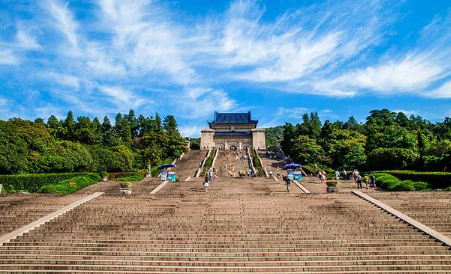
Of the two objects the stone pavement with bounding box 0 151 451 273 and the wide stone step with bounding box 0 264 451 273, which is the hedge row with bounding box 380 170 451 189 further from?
the wide stone step with bounding box 0 264 451 273

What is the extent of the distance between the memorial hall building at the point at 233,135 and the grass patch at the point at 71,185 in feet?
132

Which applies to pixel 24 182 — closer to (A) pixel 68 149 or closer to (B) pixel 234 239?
(A) pixel 68 149

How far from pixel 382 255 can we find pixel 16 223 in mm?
13754

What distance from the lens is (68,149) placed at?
31906 millimetres

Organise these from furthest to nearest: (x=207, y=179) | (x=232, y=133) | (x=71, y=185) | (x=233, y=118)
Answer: (x=233, y=118), (x=232, y=133), (x=71, y=185), (x=207, y=179)

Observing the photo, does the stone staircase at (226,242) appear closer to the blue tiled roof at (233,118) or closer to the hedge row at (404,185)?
the hedge row at (404,185)

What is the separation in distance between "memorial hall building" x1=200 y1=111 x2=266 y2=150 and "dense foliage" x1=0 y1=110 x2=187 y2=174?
10.6m

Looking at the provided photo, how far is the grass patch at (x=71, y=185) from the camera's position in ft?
60.5

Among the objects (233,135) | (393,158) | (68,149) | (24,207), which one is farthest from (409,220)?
(233,135)

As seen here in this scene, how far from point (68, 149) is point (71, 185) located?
12439 mm

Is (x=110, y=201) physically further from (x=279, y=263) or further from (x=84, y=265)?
(x=279, y=263)

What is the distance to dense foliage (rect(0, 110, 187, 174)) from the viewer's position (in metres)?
26.8

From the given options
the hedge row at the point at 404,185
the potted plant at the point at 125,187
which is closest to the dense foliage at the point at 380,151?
the hedge row at the point at 404,185

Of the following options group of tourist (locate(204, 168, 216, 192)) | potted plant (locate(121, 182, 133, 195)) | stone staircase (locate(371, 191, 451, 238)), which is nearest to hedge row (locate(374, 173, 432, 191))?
stone staircase (locate(371, 191, 451, 238))
